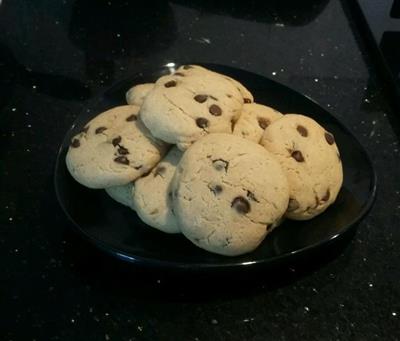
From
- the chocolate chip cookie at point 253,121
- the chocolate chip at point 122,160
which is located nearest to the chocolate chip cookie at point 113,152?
the chocolate chip at point 122,160

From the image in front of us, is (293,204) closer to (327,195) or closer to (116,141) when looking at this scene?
(327,195)

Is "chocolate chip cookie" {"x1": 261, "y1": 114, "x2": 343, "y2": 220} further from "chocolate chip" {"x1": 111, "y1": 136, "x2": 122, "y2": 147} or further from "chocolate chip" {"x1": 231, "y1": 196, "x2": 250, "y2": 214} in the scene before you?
"chocolate chip" {"x1": 111, "y1": 136, "x2": 122, "y2": 147}

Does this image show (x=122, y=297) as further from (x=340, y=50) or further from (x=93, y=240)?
(x=340, y=50)

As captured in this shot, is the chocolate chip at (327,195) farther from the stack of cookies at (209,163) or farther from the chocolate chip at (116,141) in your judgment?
the chocolate chip at (116,141)

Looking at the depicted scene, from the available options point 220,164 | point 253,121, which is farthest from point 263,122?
point 220,164

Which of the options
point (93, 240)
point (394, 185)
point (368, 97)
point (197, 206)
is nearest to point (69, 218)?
point (93, 240)

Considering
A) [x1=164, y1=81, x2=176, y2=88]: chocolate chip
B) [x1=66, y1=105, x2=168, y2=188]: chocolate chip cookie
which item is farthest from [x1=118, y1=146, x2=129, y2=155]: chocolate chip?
[x1=164, y1=81, x2=176, y2=88]: chocolate chip
